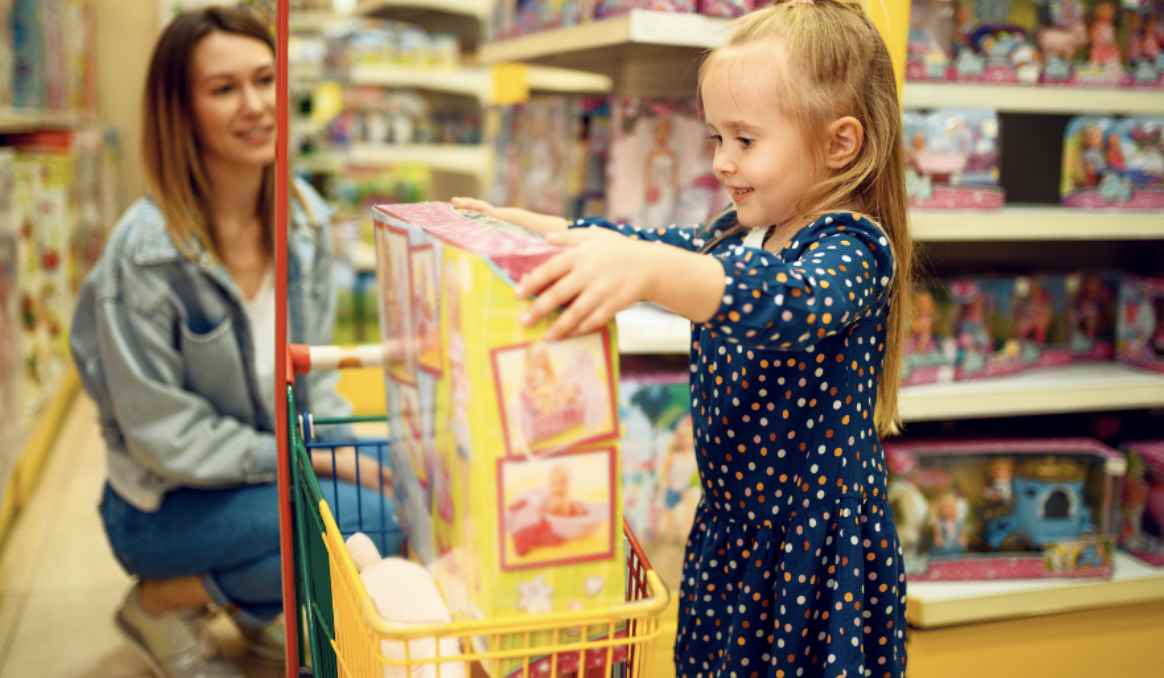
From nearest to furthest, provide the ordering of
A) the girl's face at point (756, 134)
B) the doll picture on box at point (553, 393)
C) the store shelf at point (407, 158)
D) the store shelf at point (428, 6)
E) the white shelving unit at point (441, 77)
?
the doll picture on box at point (553, 393)
the girl's face at point (756, 134)
the store shelf at point (428, 6)
the white shelving unit at point (441, 77)
the store shelf at point (407, 158)

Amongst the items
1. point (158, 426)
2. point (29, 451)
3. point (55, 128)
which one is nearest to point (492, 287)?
point (158, 426)

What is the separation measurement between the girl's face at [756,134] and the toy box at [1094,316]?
4.42 feet

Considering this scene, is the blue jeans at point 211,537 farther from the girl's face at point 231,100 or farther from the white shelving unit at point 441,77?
the white shelving unit at point 441,77

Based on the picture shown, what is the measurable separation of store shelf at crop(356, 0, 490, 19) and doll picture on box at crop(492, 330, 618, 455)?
3.38 metres

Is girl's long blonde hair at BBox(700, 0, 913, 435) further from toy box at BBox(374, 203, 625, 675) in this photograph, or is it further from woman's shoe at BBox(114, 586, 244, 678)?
woman's shoe at BBox(114, 586, 244, 678)

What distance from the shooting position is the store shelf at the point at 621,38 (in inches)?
67.3

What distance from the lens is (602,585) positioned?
0.80 metres

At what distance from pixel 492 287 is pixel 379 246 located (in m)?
0.40

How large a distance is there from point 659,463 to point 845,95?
1.00 metres

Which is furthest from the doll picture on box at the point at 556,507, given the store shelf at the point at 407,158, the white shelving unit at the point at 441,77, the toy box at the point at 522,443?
the store shelf at the point at 407,158

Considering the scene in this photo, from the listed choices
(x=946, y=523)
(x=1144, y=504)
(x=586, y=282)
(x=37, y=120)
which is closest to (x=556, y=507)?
(x=586, y=282)

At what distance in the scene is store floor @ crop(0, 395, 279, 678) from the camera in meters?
2.04

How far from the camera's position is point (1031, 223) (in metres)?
1.93

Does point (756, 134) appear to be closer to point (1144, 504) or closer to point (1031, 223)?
point (1031, 223)
